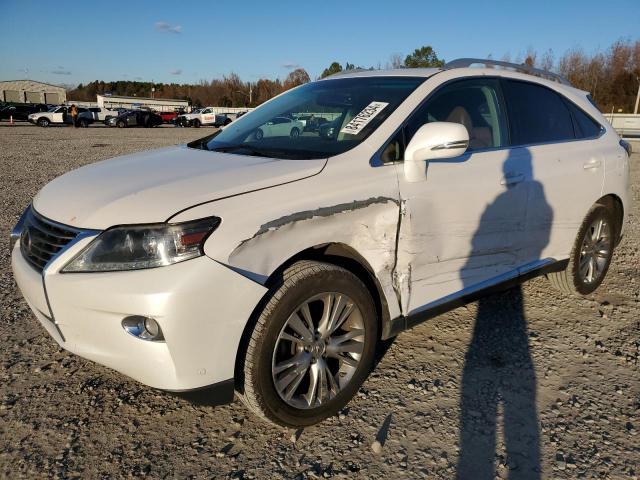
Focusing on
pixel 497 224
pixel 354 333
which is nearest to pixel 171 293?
pixel 354 333

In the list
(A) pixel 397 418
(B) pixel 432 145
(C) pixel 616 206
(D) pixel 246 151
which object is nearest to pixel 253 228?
(D) pixel 246 151

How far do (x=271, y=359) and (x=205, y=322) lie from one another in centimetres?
40

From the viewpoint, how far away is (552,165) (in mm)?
3578

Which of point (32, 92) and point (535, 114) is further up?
point (32, 92)

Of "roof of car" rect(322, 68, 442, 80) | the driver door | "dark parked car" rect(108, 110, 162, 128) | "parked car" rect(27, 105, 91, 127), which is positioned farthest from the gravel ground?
"dark parked car" rect(108, 110, 162, 128)

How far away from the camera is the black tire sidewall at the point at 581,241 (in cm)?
402

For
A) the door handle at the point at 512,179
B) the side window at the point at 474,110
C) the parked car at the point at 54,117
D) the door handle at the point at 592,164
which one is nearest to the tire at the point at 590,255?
the door handle at the point at 592,164

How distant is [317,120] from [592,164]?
2.25 metres

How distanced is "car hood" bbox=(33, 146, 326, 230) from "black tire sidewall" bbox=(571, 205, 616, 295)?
8.43 ft

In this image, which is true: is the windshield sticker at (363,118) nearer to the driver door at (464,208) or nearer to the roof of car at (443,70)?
the driver door at (464,208)

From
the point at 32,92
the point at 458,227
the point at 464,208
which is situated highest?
the point at 32,92

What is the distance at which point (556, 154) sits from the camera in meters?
3.65

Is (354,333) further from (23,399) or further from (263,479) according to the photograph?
(23,399)

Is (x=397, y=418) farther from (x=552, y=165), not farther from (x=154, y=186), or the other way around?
(x=552, y=165)
